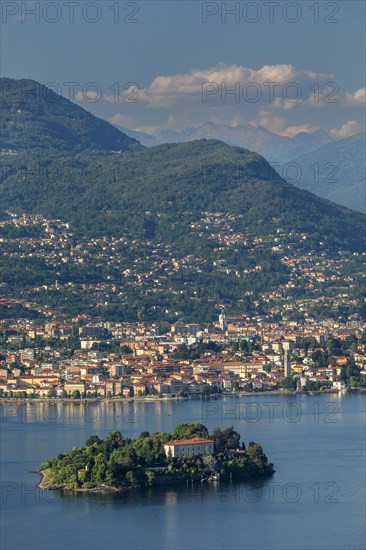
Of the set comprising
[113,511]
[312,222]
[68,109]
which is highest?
[68,109]

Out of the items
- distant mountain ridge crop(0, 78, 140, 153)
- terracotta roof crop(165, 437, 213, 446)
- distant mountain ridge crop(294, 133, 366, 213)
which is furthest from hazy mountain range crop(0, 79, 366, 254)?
terracotta roof crop(165, 437, 213, 446)

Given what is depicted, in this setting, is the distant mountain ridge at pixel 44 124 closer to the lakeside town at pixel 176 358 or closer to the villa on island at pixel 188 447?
the lakeside town at pixel 176 358

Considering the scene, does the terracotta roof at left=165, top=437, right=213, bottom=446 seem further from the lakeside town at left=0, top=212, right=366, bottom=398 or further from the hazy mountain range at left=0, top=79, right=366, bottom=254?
the hazy mountain range at left=0, top=79, right=366, bottom=254

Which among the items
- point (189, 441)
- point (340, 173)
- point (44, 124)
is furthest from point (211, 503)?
point (340, 173)

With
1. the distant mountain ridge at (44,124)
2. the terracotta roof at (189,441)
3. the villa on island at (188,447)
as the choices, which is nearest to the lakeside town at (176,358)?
the terracotta roof at (189,441)

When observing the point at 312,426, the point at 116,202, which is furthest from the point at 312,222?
the point at 312,426

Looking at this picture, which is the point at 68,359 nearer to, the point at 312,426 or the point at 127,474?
the point at 312,426

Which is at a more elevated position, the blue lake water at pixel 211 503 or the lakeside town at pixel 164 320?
the lakeside town at pixel 164 320
